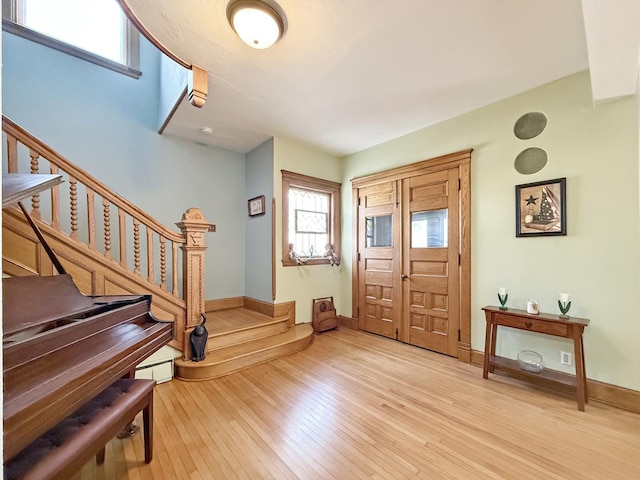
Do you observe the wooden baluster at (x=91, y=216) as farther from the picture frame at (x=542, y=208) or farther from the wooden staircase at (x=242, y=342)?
the picture frame at (x=542, y=208)

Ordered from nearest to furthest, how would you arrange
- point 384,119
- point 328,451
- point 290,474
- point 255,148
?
1. point 290,474
2. point 328,451
3. point 384,119
4. point 255,148

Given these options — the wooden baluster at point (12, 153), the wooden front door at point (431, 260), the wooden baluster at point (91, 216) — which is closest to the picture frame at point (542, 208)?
the wooden front door at point (431, 260)

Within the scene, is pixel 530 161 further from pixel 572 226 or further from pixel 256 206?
pixel 256 206

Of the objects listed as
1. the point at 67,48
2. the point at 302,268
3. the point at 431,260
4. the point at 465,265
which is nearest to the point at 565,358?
the point at 465,265

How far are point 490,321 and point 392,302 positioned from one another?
50.7 inches

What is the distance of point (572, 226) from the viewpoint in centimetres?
264

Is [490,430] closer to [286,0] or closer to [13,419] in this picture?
[13,419]

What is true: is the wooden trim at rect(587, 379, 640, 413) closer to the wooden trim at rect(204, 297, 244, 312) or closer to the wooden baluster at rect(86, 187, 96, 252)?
the wooden trim at rect(204, 297, 244, 312)

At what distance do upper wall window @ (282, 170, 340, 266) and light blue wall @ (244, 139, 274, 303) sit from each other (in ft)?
0.72

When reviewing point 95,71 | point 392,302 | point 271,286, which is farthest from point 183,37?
point 392,302

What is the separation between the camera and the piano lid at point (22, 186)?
1365 mm

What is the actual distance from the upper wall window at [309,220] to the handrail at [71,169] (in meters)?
1.56

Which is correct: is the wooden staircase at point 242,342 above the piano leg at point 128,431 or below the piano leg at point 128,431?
above

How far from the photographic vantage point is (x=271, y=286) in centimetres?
399
